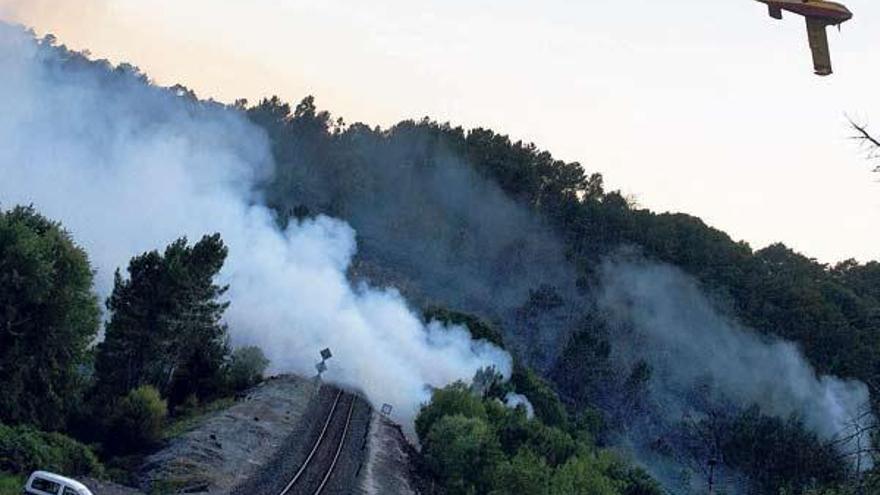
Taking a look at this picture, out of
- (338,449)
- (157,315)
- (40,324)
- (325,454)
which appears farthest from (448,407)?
(40,324)

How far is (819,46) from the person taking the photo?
899 inches

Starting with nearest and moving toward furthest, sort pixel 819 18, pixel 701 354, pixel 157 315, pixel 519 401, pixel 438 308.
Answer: pixel 819 18
pixel 157 315
pixel 519 401
pixel 438 308
pixel 701 354

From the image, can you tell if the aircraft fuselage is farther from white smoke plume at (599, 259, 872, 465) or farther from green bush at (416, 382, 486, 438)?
white smoke plume at (599, 259, 872, 465)

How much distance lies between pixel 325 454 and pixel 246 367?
17417 mm

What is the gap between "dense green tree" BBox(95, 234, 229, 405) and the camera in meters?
50.2

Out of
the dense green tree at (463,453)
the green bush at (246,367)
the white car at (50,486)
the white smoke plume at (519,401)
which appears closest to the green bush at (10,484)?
the white car at (50,486)

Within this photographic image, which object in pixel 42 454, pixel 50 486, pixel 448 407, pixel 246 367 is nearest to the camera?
pixel 50 486

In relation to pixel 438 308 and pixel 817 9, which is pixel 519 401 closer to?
pixel 438 308

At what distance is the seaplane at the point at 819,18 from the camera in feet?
73.9

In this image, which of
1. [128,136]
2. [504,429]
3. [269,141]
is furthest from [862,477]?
[269,141]

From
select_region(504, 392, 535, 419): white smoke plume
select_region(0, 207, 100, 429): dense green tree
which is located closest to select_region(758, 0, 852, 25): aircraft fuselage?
select_region(0, 207, 100, 429): dense green tree

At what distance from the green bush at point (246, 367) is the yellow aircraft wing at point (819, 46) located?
47060mm

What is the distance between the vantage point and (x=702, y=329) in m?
124

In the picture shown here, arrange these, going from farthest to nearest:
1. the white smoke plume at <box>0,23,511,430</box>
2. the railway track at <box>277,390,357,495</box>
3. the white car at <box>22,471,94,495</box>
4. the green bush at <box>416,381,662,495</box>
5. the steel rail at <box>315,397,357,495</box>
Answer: the white smoke plume at <box>0,23,511,430</box>
the green bush at <box>416,381,662,495</box>
the steel rail at <box>315,397,357,495</box>
the railway track at <box>277,390,357,495</box>
the white car at <box>22,471,94,495</box>
